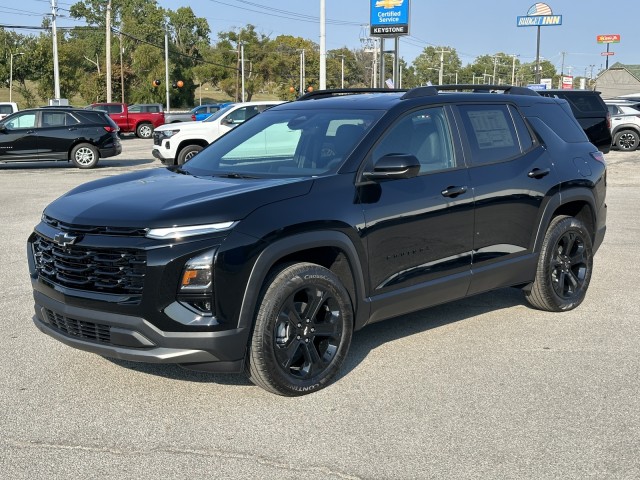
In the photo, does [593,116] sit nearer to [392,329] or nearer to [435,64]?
[392,329]

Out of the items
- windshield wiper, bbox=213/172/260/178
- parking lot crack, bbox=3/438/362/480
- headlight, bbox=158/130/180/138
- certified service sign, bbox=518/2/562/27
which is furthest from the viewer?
certified service sign, bbox=518/2/562/27

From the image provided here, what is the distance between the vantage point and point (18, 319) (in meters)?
6.38

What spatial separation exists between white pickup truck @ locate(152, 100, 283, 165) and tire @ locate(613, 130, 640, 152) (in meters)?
14.8

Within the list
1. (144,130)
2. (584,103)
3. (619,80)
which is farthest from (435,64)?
(584,103)

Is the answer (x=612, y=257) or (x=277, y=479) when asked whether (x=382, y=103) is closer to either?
(x=277, y=479)

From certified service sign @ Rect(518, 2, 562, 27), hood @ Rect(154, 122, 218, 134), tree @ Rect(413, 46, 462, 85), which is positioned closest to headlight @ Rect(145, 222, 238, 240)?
hood @ Rect(154, 122, 218, 134)

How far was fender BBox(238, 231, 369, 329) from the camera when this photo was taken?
434cm

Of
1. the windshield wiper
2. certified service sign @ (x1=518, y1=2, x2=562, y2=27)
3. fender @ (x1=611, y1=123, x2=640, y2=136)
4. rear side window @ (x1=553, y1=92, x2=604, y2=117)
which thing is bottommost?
the windshield wiper

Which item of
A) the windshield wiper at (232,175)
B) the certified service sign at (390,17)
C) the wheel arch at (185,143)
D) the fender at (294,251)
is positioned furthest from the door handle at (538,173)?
the certified service sign at (390,17)

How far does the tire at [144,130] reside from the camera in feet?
131

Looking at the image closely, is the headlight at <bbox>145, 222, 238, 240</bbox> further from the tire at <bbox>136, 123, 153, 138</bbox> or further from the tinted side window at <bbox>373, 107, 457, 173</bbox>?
the tire at <bbox>136, 123, 153, 138</bbox>

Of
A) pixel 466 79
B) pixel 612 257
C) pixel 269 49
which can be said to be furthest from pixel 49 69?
pixel 466 79

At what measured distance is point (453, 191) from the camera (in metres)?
5.47

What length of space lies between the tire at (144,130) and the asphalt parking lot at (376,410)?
1361 inches
